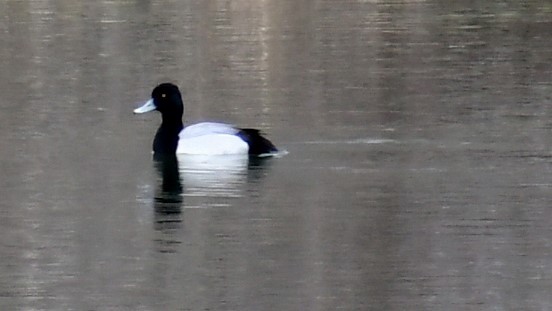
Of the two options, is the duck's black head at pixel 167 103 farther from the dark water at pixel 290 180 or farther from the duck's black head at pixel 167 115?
the dark water at pixel 290 180

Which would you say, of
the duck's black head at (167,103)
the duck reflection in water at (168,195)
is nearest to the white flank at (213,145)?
the duck reflection in water at (168,195)

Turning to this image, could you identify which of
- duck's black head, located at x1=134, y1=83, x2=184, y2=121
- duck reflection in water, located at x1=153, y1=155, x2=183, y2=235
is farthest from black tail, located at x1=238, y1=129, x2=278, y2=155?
duck's black head, located at x1=134, y1=83, x2=184, y2=121

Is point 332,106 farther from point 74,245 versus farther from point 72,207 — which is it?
point 74,245

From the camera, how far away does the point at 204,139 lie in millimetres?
13820

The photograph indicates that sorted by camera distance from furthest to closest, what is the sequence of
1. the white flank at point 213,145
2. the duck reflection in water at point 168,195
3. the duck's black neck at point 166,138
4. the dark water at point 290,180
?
1. the duck's black neck at point 166,138
2. the white flank at point 213,145
3. the duck reflection in water at point 168,195
4. the dark water at point 290,180

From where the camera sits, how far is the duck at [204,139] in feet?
44.2

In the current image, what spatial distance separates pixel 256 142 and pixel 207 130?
0.59 m

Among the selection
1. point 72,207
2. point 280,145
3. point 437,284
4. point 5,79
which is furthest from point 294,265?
point 5,79

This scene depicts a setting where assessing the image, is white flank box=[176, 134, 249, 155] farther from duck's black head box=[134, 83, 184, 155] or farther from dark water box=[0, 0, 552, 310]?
dark water box=[0, 0, 552, 310]

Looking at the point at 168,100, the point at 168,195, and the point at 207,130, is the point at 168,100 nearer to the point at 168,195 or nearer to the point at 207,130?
the point at 207,130

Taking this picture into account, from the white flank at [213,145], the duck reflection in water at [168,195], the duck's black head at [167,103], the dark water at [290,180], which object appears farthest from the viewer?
the duck's black head at [167,103]

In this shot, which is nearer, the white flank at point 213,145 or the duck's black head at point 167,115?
the white flank at point 213,145

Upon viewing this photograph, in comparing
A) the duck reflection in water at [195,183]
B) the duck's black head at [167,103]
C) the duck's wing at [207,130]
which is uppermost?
the duck's black head at [167,103]

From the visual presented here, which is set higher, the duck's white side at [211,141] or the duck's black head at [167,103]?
the duck's black head at [167,103]
